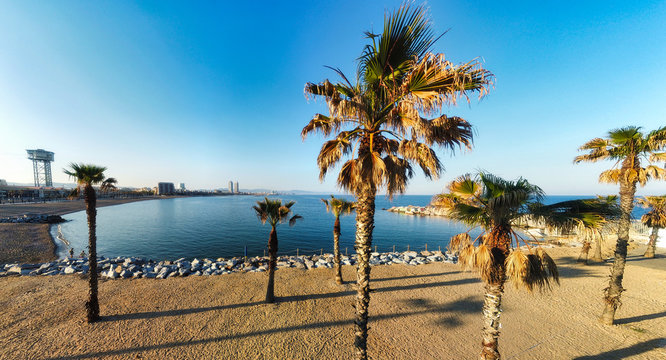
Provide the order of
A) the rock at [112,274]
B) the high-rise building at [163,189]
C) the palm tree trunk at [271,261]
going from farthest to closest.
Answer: the high-rise building at [163,189] → the rock at [112,274] → the palm tree trunk at [271,261]

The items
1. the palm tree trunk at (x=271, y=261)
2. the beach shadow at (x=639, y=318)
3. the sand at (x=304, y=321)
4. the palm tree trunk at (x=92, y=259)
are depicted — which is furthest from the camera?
the palm tree trunk at (x=271, y=261)

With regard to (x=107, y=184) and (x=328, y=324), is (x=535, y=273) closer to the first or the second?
(x=328, y=324)

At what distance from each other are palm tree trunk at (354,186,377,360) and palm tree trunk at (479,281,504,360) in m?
3.07

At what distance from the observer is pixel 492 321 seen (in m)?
5.31

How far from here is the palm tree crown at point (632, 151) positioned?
750 centimetres

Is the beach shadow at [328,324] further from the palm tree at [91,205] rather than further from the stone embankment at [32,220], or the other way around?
the stone embankment at [32,220]

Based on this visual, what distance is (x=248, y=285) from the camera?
12141mm

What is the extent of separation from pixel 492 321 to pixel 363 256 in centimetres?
383

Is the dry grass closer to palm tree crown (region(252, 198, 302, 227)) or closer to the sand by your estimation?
the sand

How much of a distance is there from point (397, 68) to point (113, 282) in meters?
18.3

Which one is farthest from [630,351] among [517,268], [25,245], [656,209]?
[25,245]

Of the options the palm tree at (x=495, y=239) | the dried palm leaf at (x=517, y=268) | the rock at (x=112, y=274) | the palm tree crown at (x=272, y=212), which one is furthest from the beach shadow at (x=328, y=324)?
the rock at (x=112, y=274)

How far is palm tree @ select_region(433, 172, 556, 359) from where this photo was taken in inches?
185

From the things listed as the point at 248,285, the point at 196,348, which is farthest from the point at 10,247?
the point at 196,348
